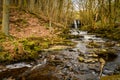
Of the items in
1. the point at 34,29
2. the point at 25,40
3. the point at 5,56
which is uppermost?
the point at 34,29

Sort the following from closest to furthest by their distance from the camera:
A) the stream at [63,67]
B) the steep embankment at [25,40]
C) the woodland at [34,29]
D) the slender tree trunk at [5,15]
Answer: the stream at [63,67], the steep embankment at [25,40], the woodland at [34,29], the slender tree trunk at [5,15]

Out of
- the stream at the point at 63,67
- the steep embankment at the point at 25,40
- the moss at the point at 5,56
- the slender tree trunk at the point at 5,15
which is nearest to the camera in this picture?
the stream at the point at 63,67

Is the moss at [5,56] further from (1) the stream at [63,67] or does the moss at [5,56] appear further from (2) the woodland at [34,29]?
(1) the stream at [63,67]

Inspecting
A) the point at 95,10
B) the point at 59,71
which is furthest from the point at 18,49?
the point at 95,10

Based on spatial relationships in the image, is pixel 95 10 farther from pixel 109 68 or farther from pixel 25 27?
pixel 109 68

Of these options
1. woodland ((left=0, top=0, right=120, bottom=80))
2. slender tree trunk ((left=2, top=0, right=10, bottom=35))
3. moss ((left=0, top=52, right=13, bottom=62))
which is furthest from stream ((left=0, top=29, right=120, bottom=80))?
slender tree trunk ((left=2, top=0, right=10, bottom=35))

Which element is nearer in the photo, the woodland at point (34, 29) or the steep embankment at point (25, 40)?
the steep embankment at point (25, 40)

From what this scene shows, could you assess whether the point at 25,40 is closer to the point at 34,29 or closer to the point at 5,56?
the point at 5,56

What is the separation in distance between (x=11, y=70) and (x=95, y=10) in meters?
22.0

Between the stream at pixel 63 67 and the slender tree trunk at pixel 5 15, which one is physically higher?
the slender tree trunk at pixel 5 15

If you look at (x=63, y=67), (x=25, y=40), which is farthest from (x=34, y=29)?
(x=63, y=67)

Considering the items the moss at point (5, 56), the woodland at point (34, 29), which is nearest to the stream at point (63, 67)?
the moss at point (5, 56)

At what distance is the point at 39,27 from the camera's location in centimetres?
1878

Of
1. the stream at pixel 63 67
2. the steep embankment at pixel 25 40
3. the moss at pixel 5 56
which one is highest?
the steep embankment at pixel 25 40
